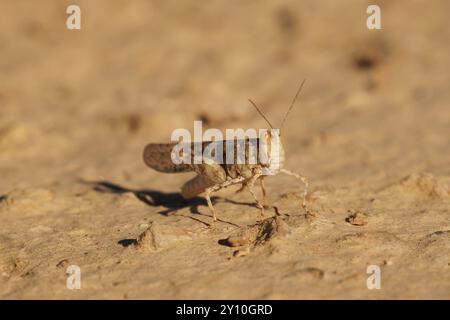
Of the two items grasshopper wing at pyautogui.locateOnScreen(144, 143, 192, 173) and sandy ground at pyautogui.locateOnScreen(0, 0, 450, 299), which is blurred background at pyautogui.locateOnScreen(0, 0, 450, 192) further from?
grasshopper wing at pyautogui.locateOnScreen(144, 143, 192, 173)

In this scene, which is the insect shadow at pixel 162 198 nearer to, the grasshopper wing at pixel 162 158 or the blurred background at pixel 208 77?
the grasshopper wing at pixel 162 158

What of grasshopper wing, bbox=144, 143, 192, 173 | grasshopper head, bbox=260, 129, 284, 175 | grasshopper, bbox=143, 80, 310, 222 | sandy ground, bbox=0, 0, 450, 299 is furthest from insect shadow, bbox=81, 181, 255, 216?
grasshopper head, bbox=260, 129, 284, 175

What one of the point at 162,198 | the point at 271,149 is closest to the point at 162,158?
the point at 162,198

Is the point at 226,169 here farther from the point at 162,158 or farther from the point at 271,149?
the point at 162,158

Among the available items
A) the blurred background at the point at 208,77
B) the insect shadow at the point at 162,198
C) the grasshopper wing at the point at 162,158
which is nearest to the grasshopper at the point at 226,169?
the grasshopper wing at the point at 162,158

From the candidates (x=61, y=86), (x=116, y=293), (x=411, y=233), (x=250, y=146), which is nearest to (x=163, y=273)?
(x=116, y=293)
